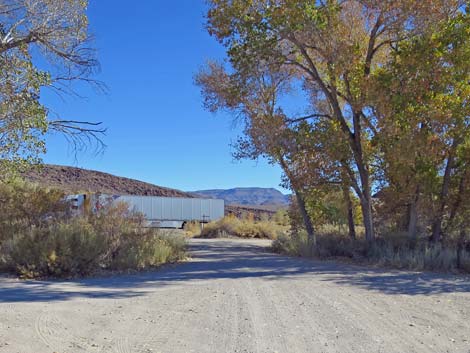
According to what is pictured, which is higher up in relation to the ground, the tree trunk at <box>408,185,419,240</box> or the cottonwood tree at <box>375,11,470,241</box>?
the cottonwood tree at <box>375,11,470,241</box>

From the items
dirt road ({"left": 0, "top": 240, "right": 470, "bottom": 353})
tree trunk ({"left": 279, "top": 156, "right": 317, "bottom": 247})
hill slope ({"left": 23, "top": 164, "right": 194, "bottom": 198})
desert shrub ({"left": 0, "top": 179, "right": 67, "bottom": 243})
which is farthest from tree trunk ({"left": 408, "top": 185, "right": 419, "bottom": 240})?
hill slope ({"left": 23, "top": 164, "right": 194, "bottom": 198})

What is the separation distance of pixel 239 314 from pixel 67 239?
574 cm

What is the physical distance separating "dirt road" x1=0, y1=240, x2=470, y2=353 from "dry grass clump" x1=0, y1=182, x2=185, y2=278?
896mm

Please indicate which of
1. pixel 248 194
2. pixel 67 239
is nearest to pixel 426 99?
pixel 67 239

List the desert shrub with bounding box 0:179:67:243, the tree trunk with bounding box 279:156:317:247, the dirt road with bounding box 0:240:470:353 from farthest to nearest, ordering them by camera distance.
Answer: the tree trunk with bounding box 279:156:317:247 → the desert shrub with bounding box 0:179:67:243 → the dirt road with bounding box 0:240:470:353

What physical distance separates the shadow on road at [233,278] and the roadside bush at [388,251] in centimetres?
95

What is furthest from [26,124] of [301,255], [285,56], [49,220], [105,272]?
[301,255]

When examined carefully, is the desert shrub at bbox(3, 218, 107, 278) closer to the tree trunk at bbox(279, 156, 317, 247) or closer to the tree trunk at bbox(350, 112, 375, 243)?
the tree trunk at bbox(279, 156, 317, 247)

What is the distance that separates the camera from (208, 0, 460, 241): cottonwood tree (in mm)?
13914

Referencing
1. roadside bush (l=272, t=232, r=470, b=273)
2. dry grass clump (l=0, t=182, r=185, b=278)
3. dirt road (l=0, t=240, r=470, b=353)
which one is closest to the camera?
dirt road (l=0, t=240, r=470, b=353)

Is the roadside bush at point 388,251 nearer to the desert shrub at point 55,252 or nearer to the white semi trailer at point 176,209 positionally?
the desert shrub at point 55,252

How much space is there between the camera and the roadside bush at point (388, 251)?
40.1ft

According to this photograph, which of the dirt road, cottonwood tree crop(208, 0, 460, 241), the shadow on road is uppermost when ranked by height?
cottonwood tree crop(208, 0, 460, 241)

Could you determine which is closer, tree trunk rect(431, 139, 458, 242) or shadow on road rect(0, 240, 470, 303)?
shadow on road rect(0, 240, 470, 303)
